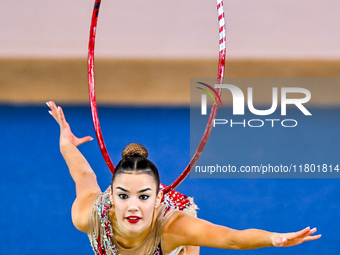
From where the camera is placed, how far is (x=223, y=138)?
2043 mm

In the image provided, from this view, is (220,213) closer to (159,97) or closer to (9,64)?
(159,97)

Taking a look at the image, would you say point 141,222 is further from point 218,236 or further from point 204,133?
point 204,133

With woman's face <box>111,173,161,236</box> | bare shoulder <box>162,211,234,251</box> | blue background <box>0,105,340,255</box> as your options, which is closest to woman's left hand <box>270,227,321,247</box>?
bare shoulder <box>162,211,234,251</box>

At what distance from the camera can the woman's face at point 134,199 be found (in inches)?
35.5

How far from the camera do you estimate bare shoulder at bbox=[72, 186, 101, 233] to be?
3.43ft

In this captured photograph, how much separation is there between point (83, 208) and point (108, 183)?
0.70 metres

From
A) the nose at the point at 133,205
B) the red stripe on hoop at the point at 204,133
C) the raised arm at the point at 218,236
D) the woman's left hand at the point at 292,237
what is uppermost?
the red stripe on hoop at the point at 204,133

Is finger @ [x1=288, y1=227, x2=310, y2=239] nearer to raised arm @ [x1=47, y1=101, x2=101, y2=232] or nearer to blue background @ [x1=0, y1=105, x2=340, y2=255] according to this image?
raised arm @ [x1=47, y1=101, x2=101, y2=232]

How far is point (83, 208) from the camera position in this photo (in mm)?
1058

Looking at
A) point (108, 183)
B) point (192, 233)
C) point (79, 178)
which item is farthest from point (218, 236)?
point (108, 183)

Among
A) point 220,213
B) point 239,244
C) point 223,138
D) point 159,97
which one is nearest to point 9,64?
point 159,97

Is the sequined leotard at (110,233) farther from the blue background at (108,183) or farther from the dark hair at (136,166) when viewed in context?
the blue background at (108,183)

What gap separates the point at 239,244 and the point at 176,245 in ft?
0.58

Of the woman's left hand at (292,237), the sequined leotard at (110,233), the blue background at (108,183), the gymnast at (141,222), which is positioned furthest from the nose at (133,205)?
the blue background at (108,183)
